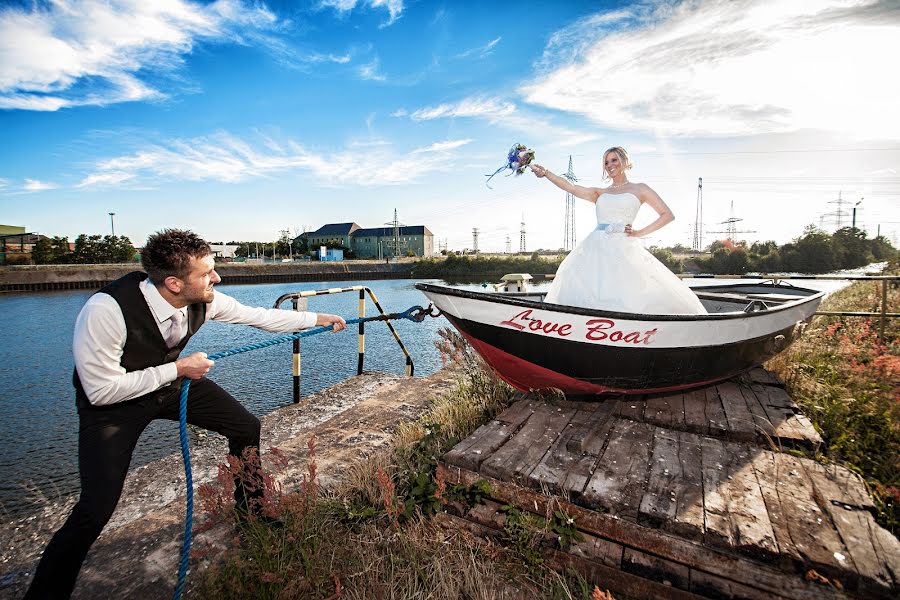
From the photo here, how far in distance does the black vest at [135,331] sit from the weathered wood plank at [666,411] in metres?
3.94

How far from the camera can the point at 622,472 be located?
2818mm

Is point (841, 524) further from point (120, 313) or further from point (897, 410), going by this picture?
point (120, 313)

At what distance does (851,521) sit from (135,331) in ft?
13.8

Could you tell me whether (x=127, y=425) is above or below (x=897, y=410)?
above

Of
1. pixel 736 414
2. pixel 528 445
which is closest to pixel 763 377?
pixel 736 414

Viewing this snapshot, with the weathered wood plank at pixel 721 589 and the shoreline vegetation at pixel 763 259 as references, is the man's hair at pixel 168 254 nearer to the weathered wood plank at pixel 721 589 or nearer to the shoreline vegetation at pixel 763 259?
the weathered wood plank at pixel 721 589

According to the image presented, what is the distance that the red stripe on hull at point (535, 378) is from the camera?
4.12 m

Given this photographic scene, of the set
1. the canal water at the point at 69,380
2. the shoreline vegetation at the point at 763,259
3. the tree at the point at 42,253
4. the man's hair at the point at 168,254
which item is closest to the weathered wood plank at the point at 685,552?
the man's hair at the point at 168,254

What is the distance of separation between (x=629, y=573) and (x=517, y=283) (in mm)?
4898

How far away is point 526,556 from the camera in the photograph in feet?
8.33

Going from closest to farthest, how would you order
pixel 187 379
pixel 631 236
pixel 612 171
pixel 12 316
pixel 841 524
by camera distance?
1. pixel 841 524
2. pixel 187 379
3. pixel 631 236
4. pixel 612 171
5. pixel 12 316

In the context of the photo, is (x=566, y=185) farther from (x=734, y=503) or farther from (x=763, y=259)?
(x=763, y=259)

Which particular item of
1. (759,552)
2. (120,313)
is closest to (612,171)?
(759,552)

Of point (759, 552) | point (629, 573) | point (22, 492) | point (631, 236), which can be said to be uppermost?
point (631, 236)
